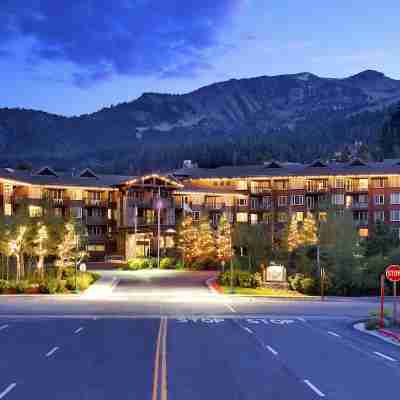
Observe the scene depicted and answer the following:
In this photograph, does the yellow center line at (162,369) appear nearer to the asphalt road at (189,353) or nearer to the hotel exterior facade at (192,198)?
the asphalt road at (189,353)

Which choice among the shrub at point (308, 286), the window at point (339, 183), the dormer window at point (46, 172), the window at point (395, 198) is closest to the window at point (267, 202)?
the window at point (339, 183)

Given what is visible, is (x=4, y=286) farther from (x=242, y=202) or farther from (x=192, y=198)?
(x=242, y=202)

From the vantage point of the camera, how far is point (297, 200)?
98188mm

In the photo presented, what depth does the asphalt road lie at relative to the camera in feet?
56.4

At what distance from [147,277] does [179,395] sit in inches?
1991

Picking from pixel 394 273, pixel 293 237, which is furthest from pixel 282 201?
pixel 394 273

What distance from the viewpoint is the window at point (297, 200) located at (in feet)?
321

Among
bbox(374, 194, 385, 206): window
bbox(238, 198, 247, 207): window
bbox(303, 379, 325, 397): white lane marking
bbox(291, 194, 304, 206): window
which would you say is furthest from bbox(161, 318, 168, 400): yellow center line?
bbox(238, 198, 247, 207): window

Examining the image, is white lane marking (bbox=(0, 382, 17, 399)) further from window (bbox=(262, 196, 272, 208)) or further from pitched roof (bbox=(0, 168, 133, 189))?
window (bbox=(262, 196, 272, 208))

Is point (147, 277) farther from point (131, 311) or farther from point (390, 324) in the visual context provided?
point (390, 324)

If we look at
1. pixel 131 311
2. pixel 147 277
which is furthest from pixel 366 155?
pixel 131 311

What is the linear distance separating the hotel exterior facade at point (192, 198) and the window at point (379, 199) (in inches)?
5.0

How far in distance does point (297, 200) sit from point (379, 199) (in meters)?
10.6

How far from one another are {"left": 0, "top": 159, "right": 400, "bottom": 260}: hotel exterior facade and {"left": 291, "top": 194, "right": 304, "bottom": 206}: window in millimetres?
132
